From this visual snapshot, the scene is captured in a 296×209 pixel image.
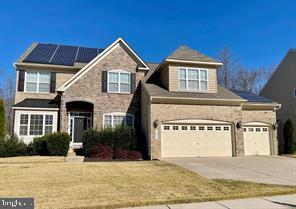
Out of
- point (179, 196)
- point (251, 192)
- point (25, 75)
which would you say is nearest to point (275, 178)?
point (251, 192)

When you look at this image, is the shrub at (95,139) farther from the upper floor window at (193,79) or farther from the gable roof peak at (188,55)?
the gable roof peak at (188,55)

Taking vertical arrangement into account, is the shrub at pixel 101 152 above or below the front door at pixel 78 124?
below

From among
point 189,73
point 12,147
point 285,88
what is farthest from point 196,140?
point 285,88

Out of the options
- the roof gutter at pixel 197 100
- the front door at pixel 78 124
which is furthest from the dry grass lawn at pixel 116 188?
the front door at pixel 78 124

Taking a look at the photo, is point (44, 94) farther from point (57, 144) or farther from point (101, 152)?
point (101, 152)

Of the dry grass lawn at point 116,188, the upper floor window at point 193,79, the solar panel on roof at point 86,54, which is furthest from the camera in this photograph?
the solar panel on roof at point 86,54

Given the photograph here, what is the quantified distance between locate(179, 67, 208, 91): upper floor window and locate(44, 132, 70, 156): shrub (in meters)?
9.25

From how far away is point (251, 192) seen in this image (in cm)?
723

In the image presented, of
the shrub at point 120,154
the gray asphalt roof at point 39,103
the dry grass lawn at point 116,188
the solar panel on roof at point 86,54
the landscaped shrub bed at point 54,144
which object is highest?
the solar panel on roof at point 86,54

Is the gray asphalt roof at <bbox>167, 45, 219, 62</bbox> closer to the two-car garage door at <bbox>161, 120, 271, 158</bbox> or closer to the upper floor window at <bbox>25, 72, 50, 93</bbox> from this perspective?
the two-car garage door at <bbox>161, 120, 271, 158</bbox>

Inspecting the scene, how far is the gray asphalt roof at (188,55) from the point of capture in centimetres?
1886

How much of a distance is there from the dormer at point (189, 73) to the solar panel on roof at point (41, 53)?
33.2 ft

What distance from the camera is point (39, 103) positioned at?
1883 centimetres

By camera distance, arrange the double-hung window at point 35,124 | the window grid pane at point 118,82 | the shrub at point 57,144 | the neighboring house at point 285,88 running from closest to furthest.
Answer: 1. the shrub at point 57,144
2. the double-hung window at point 35,124
3. the window grid pane at point 118,82
4. the neighboring house at point 285,88
